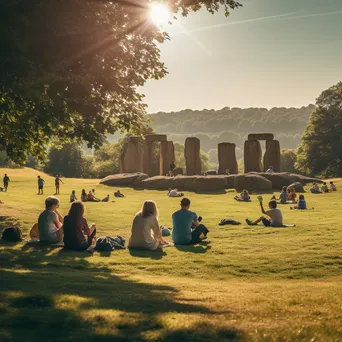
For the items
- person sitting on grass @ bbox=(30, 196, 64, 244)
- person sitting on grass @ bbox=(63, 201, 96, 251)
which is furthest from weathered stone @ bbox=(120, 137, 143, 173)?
person sitting on grass @ bbox=(63, 201, 96, 251)

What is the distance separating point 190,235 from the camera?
17.4 metres

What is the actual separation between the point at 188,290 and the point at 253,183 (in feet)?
124

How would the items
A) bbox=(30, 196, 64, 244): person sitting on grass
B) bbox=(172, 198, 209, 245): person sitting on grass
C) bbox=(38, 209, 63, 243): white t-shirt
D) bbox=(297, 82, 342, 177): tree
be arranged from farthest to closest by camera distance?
1. bbox=(297, 82, 342, 177): tree
2. bbox=(172, 198, 209, 245): person sitting on grass
3. bbox=(38, 209, 63, 243): white t-shirt
4. bbox=(30, 196, 64, 244): person sitting on grass

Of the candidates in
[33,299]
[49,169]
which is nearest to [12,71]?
[33,299]

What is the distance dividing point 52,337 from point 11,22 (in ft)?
38.4

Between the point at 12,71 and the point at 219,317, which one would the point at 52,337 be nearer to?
the point at 219,317

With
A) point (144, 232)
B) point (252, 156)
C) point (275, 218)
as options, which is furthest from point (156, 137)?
point (144, 232)

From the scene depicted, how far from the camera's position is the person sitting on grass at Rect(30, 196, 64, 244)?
54.3 ft

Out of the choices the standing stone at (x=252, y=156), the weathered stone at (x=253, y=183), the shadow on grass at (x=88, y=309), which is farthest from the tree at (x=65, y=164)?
the shadow on grass at (x=88, y=309)

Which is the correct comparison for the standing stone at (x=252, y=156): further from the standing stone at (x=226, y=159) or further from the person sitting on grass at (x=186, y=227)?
the person sitting on grass at (x=186, y=227)

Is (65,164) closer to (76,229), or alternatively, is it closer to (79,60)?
(79,60)

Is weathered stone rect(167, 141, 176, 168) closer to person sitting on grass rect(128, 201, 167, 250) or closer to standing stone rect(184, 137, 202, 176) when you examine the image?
standing stone rect(184, 137, 202, 176)

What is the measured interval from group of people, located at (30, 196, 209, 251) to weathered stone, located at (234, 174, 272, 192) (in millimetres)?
30534

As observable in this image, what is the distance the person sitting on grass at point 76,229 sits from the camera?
15.5m
